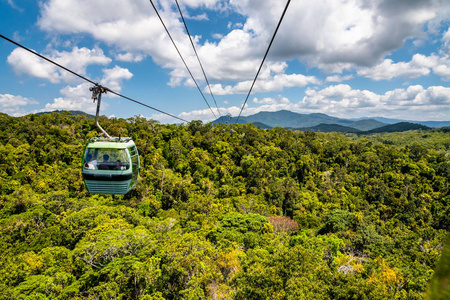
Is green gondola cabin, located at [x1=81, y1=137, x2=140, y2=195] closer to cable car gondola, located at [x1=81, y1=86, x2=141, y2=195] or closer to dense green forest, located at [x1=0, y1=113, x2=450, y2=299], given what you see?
cable car gondola, located at [x1=81, y1=86, x2=141, y2=195]

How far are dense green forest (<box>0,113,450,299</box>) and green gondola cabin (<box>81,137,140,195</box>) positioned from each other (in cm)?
955

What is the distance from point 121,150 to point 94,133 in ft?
176

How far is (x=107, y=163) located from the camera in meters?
9.02

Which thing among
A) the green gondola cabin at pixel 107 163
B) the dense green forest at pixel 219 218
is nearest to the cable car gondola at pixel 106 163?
the green gondola cabin at pixel 107 163

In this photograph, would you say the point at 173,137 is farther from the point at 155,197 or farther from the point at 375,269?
the point at 375,269

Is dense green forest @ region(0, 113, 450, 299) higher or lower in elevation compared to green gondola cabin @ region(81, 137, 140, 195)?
lower

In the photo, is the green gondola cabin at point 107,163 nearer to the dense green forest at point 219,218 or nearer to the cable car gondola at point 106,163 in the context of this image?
the cable car gondola at point 106,163

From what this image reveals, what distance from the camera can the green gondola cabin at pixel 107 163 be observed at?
8.95 meters

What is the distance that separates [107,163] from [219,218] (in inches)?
1115

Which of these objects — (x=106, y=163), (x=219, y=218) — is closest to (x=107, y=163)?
(x=106, y=163)

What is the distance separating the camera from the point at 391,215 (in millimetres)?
55688

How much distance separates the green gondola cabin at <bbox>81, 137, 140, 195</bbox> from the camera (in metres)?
8.95

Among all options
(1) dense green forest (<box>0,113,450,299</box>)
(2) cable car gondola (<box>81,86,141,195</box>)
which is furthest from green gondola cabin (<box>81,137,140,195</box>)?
Answer: (1) dense green forest (<box>0,113,450,299</box>)

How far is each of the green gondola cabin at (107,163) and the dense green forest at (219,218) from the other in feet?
31.3
